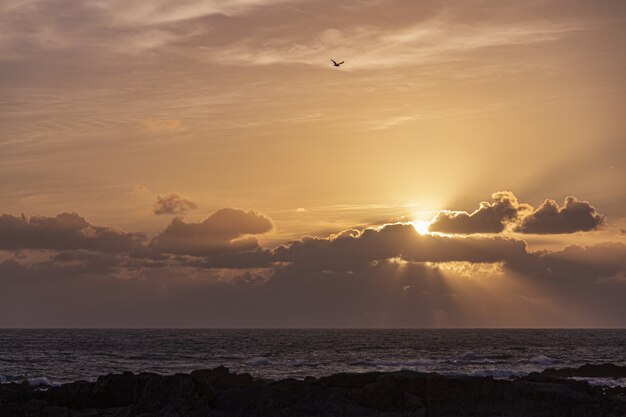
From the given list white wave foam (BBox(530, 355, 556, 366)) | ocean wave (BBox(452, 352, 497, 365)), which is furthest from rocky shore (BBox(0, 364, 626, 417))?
ocean wave (BBox(452, 352, 497, 365))

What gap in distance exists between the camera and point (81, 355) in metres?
107

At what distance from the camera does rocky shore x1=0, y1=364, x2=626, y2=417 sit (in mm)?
34594

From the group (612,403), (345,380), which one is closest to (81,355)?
(345,380)

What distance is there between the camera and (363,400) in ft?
118

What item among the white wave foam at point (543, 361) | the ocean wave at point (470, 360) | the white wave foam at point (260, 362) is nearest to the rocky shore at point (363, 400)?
the white wave foam at point (260, 362)

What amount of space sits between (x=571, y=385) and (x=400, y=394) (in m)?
8.12

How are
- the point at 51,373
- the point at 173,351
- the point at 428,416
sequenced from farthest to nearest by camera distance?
the point at 173,351 → the point at 51,373 → the point at 428,416

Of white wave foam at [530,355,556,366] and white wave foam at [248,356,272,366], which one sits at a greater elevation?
white wave foam at [530,355,556,366]

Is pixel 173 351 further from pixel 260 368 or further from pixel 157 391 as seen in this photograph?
pixel 157 391

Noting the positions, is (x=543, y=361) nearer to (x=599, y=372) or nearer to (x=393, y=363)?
(x=393, y=363)

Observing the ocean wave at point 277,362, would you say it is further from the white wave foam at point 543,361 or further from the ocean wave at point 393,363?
the white wave foam at point 543,361

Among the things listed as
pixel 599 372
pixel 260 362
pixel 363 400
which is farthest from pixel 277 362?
pixel 363 400

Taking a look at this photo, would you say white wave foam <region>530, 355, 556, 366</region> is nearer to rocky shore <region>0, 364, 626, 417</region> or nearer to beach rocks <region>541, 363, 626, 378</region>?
beach rocks <region>541, 363, 626, 378</region>

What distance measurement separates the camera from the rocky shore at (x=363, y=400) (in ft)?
113
